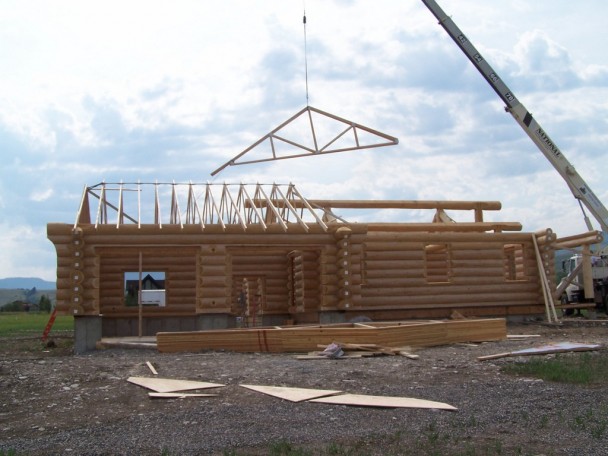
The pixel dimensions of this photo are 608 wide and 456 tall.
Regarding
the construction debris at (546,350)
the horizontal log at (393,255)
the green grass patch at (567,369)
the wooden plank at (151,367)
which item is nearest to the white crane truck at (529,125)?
the horizontal log at (393,255)

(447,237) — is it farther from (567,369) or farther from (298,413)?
(298,413)

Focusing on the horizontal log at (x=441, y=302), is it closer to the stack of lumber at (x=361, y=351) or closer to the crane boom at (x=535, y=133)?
the crane boom at (x=535, y=133)

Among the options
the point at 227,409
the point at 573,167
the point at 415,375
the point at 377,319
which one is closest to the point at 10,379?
the point at 227,409

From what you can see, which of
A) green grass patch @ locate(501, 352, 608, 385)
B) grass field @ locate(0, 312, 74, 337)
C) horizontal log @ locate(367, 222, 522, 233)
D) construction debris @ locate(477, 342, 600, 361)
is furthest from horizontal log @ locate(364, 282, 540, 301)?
grass field @ locate(0, 312, 74, 337)

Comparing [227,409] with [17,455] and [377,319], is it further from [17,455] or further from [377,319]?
[377,319]

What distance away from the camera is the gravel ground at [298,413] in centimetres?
623

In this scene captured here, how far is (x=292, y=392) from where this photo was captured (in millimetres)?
8625

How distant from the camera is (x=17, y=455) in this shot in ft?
19.9

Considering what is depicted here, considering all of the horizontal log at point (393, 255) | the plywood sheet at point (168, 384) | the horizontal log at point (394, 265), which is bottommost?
the plywood sheet at point (168, 384)

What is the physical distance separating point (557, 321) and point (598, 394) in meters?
13.5

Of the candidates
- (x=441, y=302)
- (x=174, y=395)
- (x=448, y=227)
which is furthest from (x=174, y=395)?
(x=448, y=227)

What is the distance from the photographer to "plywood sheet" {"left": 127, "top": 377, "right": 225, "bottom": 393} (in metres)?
8.89

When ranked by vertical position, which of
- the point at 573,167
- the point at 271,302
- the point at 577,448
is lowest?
the point at 577,448

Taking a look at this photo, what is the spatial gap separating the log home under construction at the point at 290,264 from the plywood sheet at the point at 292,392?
9.22m
